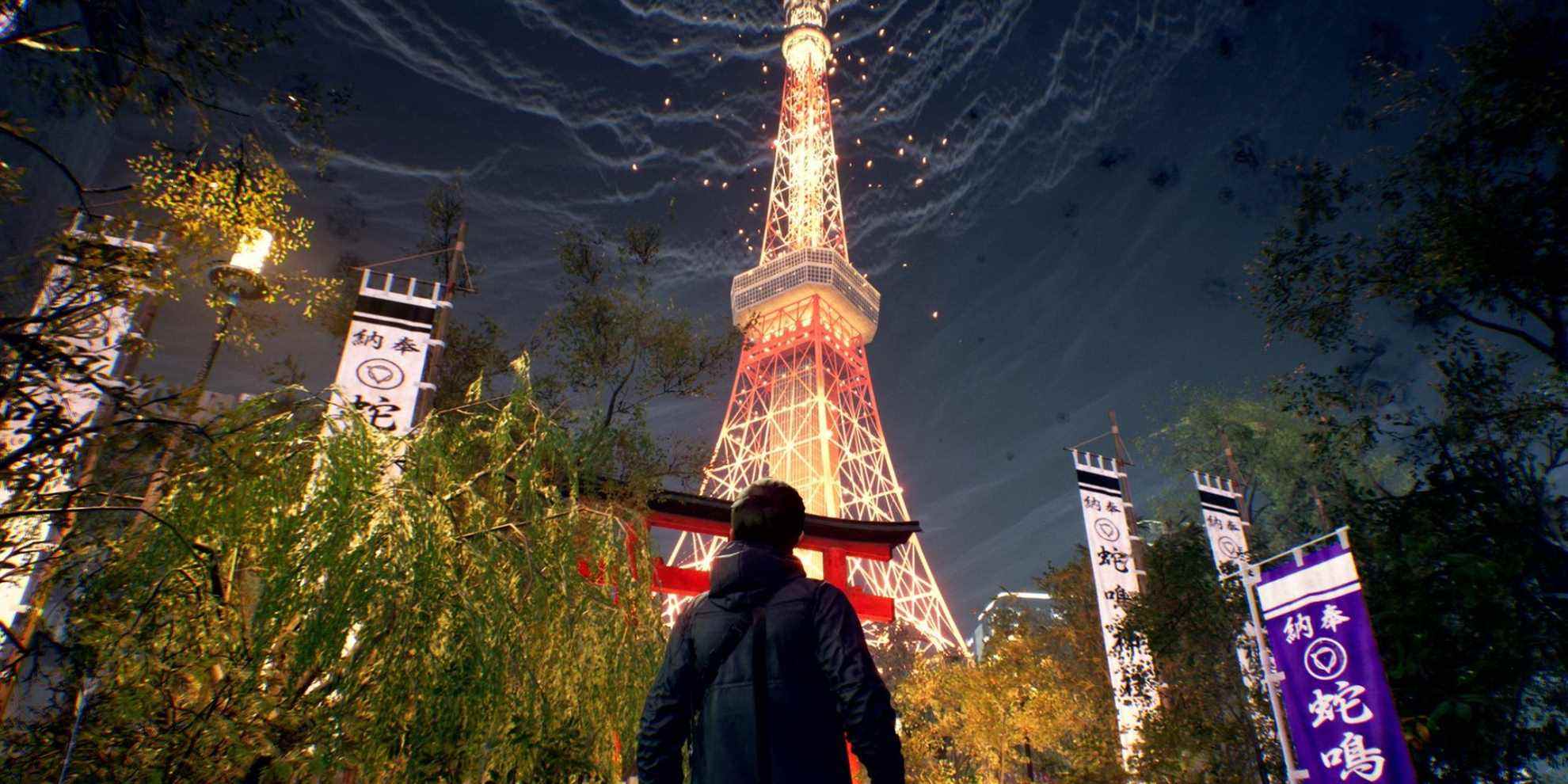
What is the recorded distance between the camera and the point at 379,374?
8.73 meters

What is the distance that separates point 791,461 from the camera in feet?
126

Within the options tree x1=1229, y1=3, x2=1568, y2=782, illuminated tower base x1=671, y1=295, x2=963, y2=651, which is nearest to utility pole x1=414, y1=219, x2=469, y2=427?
tree x1=1229, y1=3, x2=1568, y2=782

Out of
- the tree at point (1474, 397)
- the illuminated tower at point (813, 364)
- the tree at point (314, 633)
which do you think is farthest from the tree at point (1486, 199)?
the illuminated tower at point (813, 364)

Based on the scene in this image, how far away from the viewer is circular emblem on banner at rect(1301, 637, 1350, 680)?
23.8 ft

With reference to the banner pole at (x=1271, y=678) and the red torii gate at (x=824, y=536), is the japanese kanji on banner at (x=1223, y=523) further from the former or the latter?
the red torii gate at (x=824, y=536)

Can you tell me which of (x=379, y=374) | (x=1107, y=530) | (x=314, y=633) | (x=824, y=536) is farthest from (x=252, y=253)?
(x=1107, y=530)

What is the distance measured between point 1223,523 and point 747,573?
468 inches

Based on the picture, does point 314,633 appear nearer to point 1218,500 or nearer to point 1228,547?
point 1228,547

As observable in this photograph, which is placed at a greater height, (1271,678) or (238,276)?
(238,276)

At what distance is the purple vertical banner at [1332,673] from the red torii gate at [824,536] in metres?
6.97

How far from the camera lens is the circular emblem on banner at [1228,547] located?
37.8 ft

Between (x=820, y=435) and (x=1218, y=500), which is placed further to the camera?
(x=820, y=435)

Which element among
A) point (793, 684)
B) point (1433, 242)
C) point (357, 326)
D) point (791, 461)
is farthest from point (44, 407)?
point (791, 461)

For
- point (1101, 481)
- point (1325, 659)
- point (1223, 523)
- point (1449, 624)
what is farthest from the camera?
point (1101, 481)
